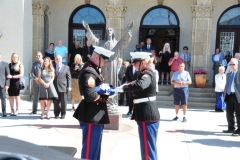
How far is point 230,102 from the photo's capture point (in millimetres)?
6590

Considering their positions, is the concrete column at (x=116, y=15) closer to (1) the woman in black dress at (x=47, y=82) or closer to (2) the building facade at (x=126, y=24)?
(2) the building facade at (x=126, y=24)

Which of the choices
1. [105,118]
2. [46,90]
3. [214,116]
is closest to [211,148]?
[105,118]

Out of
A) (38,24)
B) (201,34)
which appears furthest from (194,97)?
(38,24)

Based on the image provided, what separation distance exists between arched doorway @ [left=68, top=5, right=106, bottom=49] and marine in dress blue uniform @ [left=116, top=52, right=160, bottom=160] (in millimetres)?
9937

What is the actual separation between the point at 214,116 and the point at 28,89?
697 centimetres

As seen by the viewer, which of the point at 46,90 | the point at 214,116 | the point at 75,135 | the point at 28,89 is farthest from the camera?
the point at 28,89

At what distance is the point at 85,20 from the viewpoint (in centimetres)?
1373

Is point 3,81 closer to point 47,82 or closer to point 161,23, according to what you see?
point 47,82

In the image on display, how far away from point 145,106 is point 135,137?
7.52 feet

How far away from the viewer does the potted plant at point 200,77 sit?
36.6 feet

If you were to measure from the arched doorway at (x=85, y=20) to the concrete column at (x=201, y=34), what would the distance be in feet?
14.3

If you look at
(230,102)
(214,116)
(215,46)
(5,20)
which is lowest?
(214,116)

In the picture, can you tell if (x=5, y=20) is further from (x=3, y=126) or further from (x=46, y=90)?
Answer: (x=3, y=126)

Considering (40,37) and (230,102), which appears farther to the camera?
(40,37)
